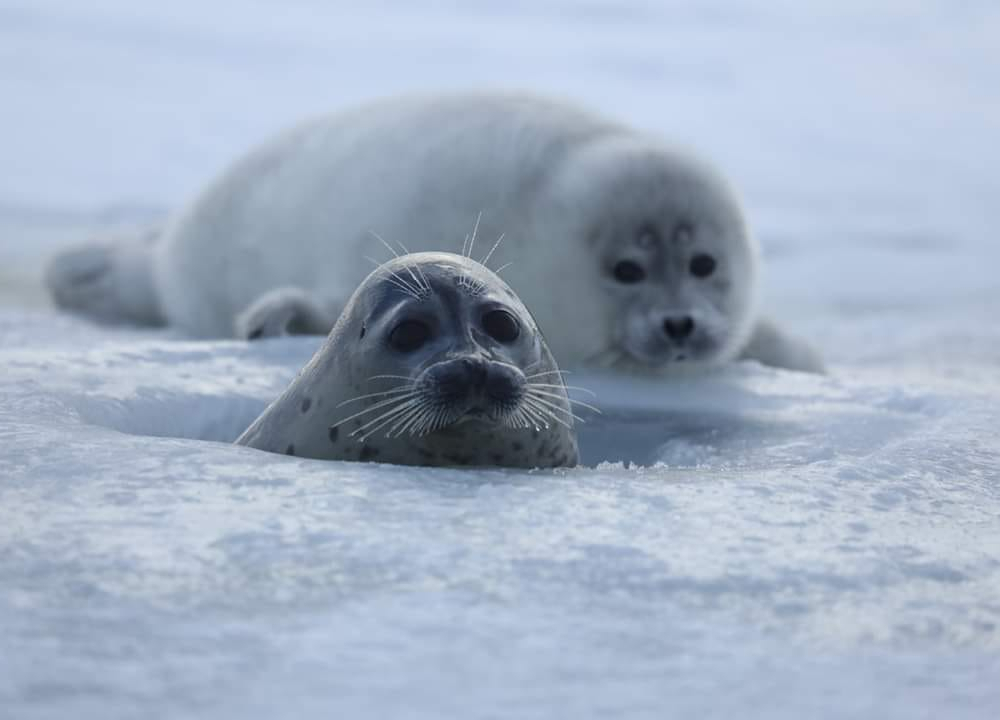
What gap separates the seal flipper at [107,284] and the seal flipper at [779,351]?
2.33 m

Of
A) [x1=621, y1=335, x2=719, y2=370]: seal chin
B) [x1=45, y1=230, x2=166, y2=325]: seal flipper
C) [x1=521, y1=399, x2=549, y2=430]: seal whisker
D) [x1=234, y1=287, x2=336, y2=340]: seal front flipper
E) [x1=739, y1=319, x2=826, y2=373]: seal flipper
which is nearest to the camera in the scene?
[x1=521, y1=399, x2=549, y2=430]: seal whisker

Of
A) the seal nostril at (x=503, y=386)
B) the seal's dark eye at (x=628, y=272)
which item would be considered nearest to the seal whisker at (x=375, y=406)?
the seal nostril at (x=503, y=386)

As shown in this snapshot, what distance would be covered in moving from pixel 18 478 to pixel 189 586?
524 millimetres

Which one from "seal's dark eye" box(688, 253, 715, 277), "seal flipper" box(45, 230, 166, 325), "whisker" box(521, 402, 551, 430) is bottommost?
"seal flipper" box(45, 230, 166, 325)

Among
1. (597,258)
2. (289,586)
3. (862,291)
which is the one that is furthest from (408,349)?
(862,291)

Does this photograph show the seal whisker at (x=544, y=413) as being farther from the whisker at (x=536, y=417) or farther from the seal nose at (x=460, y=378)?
the seal nose at (x=460, y=378)

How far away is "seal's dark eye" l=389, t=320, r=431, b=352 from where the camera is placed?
2.20 metres

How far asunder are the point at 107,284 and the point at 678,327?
2.80 metres

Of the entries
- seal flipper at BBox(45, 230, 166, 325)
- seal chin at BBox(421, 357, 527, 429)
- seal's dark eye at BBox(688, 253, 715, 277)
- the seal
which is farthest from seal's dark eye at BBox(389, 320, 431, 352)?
seal flipper at BBox(45, 230, 166, 325)

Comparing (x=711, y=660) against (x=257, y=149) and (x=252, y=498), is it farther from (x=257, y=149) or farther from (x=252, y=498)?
(x=257, y=149)

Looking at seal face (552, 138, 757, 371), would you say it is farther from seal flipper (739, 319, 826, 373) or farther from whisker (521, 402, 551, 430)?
whisker (521, 402, 551, 430)

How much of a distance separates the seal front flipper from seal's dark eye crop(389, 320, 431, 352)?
63.8 inches

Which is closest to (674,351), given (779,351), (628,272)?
(628,272)

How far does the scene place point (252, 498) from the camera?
5.95 ft
